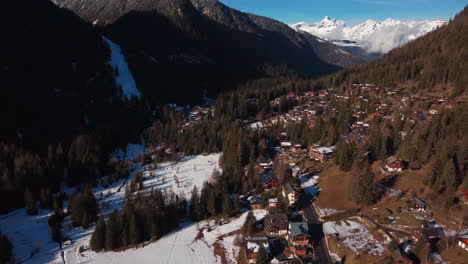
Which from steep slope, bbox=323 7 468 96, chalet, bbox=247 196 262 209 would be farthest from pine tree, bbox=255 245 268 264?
steep slope, bbox=323 7 468 96

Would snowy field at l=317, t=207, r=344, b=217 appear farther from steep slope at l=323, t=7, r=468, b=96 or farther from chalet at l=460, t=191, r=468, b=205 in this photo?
steep slope at l=323, t=7, r=468, b=96

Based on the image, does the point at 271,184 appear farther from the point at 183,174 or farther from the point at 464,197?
the point at 464,197

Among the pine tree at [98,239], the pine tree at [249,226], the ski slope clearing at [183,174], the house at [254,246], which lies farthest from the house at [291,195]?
the pine tree at [98,239]

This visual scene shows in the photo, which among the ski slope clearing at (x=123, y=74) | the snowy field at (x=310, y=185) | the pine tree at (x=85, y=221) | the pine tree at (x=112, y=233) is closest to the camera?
the pine tree at (x=112, y=233)

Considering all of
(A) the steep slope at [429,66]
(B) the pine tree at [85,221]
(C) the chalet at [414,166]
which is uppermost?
(A) the steep slope at [429,66]

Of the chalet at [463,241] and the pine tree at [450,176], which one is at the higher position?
the pine tree at [450,176]

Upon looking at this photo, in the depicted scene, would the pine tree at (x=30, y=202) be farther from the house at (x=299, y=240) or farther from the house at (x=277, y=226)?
the house at (x=299, y=240)

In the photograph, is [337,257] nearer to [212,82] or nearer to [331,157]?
[331,157]

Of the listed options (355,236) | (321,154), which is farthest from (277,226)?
(321,154)

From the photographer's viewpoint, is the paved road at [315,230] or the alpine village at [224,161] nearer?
the paved road at [315,230]
